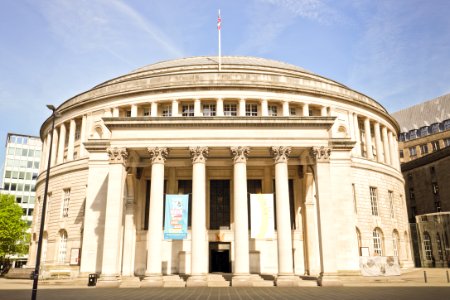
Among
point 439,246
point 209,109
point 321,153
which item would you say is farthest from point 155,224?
point 439,246

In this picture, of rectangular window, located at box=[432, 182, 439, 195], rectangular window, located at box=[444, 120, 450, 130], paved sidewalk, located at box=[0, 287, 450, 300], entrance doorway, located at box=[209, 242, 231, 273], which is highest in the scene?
rectangular window, located at box=[444, 120, 450, 130]

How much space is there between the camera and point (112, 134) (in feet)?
101

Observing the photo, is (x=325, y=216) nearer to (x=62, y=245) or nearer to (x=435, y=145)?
(x=62, y=245)

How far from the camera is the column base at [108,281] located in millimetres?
27413

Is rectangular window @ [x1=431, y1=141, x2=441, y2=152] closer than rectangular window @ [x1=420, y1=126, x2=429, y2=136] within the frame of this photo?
Yes

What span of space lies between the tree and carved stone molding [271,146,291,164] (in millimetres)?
44949

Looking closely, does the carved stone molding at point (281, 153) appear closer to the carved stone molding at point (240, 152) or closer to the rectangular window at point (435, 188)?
the carved stone molding at point (240, 152)

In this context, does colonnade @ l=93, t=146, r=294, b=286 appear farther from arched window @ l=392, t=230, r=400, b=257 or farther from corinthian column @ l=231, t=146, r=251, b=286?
arched window @ l=392, t=230, r=400, b=257

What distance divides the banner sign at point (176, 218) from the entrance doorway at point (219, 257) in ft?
32.2

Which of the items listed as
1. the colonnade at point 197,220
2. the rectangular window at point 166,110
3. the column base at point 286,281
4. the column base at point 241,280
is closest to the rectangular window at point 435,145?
the rectangular window at point 166,110

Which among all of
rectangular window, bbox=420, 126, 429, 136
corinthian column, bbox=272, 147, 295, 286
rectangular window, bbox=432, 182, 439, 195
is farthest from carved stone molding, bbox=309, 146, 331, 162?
rectangular window, bbox=420, 126, 429, 136

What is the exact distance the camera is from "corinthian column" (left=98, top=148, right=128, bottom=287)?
28266mm

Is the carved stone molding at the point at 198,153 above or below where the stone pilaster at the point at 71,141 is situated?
below

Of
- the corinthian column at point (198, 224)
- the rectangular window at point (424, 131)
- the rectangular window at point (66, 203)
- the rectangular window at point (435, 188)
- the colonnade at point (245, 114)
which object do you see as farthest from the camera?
the rectangular window at point (424, 131)
